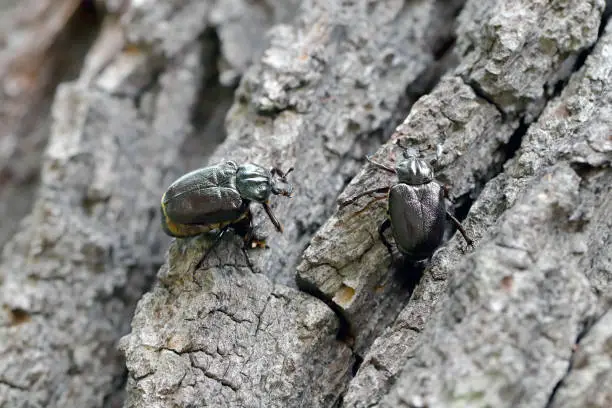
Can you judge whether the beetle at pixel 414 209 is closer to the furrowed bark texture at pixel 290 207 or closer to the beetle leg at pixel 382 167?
the beetle leg at pixel 382 167

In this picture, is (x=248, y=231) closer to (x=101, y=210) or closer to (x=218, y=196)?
(x=218, y=196)

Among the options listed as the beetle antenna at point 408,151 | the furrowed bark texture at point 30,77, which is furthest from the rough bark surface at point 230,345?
the furrowed bark texture at point 30,77

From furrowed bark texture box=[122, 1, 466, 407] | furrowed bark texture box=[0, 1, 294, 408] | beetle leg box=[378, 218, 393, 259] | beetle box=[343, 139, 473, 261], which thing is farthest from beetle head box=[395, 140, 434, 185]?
furrowed bark texture box=[0, 1, 294, 408]

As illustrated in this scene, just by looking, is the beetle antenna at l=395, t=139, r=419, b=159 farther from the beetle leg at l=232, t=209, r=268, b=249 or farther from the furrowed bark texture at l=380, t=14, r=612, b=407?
the beetle leg at l=232, t=209, r=268, b=249

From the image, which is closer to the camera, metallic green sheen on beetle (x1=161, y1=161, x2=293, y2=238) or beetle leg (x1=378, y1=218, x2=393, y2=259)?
beetle leg (x1=378, y1=218, x2=393, y2=259)

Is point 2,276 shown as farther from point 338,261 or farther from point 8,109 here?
point 338,261

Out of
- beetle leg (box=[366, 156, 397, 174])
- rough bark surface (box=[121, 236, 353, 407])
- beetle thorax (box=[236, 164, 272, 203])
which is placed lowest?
rough bark surface (box=[121, 236, 353, 407])

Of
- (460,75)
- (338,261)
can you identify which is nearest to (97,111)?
(338,261)
